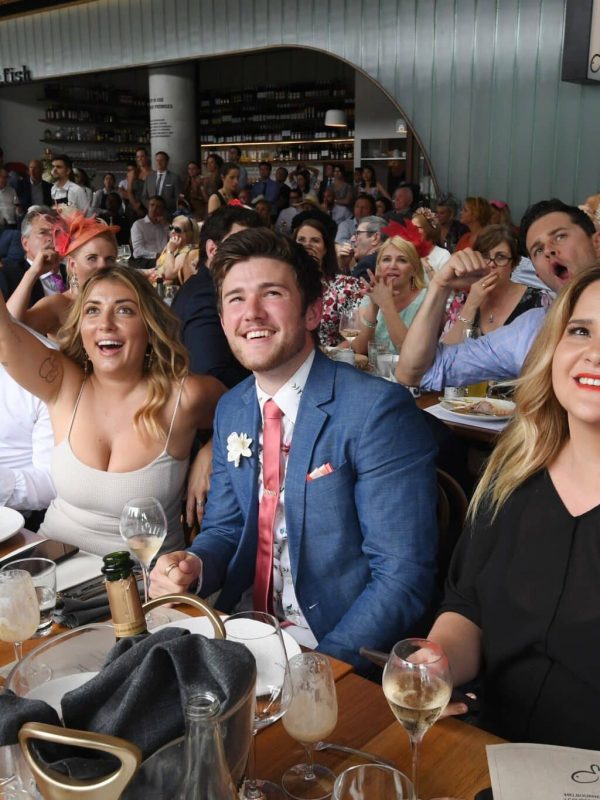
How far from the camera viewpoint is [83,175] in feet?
34.0

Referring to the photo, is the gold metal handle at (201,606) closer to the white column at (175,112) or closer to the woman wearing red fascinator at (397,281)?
the woman wearing red fascinator at (397,281)

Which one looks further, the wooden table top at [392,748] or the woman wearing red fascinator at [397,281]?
the woman wearing red fascinator at [397,281]

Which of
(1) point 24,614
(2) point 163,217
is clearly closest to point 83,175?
(2) point 163,217

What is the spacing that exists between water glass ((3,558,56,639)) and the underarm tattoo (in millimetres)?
928

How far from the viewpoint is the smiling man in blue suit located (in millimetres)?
1692

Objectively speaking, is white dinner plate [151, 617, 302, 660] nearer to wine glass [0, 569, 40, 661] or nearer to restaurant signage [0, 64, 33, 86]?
wine glass [0, 569, 40, 661]

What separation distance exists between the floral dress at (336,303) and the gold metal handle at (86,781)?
13.4 feet

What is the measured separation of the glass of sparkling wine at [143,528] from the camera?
5.20 ft

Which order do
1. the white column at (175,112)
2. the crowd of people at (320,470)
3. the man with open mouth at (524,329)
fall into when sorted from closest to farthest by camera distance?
the crowd of people at (320,470), the man with open mouth at (524,329), the white column at (175,112)

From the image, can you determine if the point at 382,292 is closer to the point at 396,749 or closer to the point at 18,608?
the point at 18,608

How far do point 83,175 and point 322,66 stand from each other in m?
5.10

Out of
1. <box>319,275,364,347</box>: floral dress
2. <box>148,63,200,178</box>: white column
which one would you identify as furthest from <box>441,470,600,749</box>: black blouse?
<box>148,63,200,178</box>: white column

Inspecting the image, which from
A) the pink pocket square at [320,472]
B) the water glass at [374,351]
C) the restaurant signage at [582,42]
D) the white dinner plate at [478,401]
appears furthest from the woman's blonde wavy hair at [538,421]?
the restaurant signage at [582,42]

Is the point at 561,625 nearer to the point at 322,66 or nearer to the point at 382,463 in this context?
the point at 382,463
